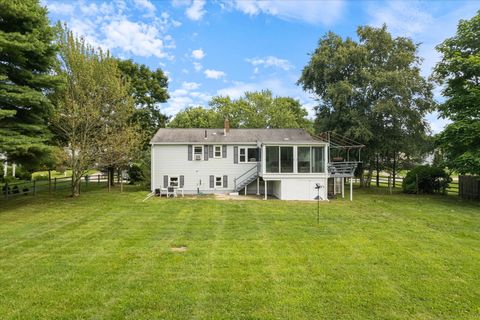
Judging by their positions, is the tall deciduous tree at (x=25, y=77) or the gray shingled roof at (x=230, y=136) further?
the gray shingled roof at (x=230, y=136)

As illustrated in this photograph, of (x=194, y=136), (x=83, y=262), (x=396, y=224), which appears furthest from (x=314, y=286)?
(x=194, y=136)

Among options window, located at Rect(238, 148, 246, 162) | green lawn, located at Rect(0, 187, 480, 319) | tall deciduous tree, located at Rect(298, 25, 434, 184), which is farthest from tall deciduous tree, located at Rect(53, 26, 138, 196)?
tall deciduous tree, located at Rect(298, 25, 434, 184)

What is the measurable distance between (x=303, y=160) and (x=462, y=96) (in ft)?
31.7

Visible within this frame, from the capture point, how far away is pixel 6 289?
4.99 m

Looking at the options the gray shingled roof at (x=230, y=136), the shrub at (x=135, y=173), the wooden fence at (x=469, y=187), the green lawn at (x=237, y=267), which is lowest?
the green lawn at (x=237, y=267)

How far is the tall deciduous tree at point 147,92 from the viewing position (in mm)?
25917

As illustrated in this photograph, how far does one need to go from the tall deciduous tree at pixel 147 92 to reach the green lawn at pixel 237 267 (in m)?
17.0

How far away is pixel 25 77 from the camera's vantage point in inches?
487

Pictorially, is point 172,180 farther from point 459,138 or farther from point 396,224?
point 459,138

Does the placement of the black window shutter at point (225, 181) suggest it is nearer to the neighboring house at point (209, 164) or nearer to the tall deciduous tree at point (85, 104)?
the neighboring house at point (209, 164)

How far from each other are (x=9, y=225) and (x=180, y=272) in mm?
7705

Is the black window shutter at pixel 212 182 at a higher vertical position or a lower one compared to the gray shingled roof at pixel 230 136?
lower

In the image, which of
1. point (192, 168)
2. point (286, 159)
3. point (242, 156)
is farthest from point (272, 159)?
point (192, 168)

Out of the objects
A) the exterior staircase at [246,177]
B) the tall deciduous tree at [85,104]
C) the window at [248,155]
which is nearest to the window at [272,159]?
the exterior staircase at [246,177]
